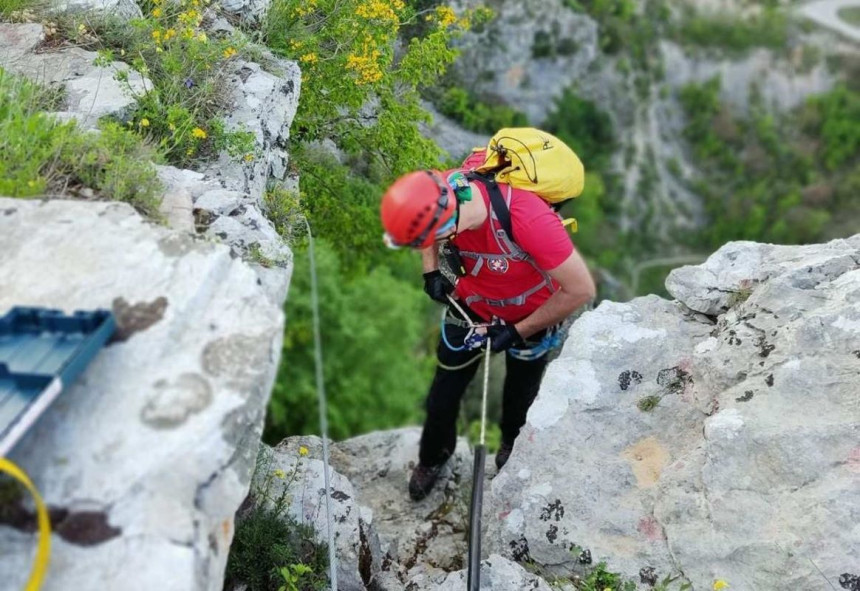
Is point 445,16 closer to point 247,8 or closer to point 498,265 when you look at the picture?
point 247,8

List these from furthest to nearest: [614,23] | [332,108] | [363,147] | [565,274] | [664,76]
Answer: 1. [664,76]
2. [614,23]
3. [363,147]
4. [332,108]
5. [565,274]

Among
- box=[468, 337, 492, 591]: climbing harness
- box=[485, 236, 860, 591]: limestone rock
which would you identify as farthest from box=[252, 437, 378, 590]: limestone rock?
box=[468, 337, 492, 591]: climbing harness

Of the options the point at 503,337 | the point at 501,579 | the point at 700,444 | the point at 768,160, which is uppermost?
the point at 503,337

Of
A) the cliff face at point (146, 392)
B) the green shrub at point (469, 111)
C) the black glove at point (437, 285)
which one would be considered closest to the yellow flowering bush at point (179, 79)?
the cliff face at point (146, 392)

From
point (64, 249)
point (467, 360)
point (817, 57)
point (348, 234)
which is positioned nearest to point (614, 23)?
point (817, 57)

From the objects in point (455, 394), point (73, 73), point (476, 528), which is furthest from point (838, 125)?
point (73, 73)

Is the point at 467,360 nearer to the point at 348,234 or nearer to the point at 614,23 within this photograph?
the point at 348,234

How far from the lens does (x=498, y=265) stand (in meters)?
5.90

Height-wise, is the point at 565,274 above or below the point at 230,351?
below

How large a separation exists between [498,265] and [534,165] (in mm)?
835

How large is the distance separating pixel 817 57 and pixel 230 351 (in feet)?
173

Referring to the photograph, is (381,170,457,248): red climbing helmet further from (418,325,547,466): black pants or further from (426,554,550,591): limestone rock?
(426,554,550,591): limestone rock

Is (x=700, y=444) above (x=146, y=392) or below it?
below

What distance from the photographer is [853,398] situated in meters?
4.97
